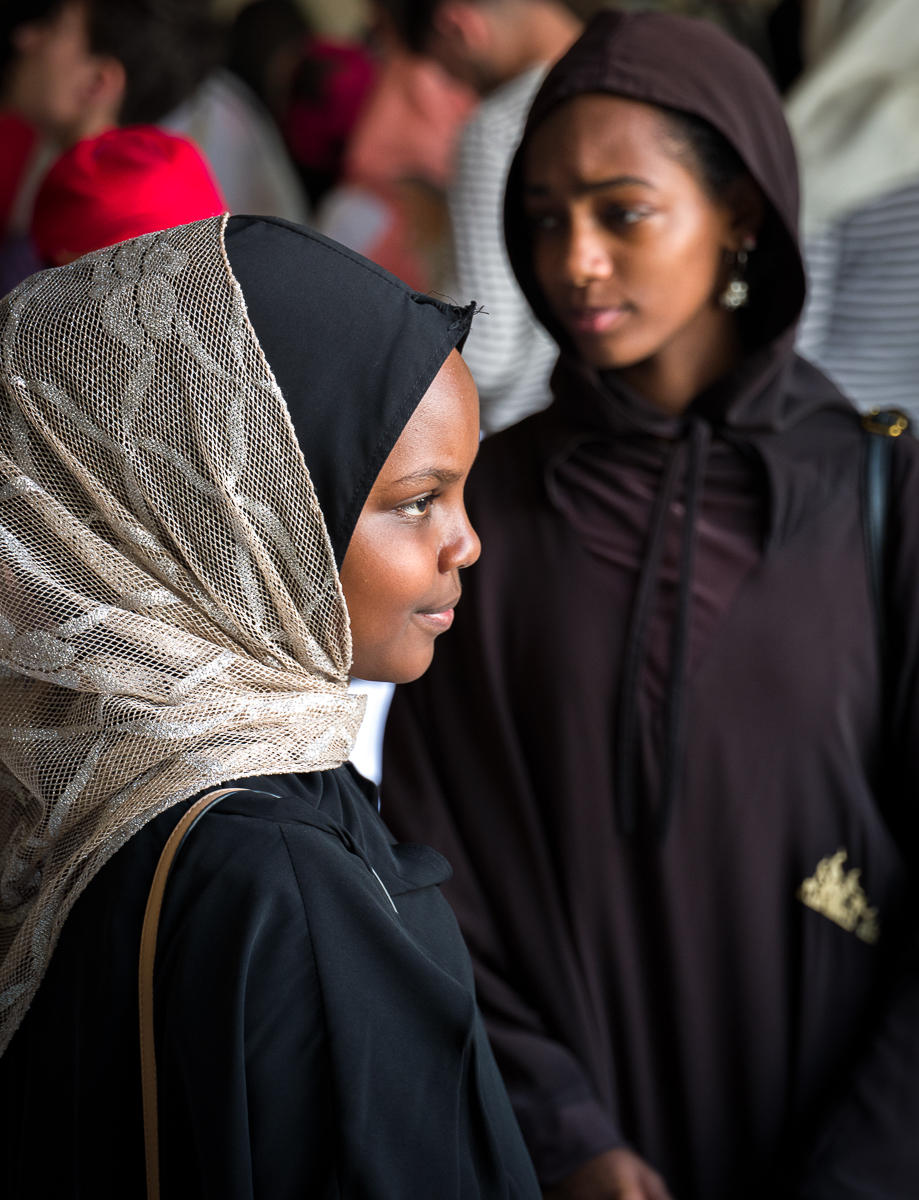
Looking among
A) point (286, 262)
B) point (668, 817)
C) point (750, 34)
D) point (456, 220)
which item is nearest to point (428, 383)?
point (286, 262)

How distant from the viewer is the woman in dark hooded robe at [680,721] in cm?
132

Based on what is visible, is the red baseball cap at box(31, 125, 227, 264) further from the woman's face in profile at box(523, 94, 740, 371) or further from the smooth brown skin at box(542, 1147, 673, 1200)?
the smooth brown skin at box(542, 1147, 673, 1200)

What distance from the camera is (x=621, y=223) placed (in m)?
1.34

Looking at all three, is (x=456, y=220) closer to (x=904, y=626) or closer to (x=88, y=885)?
(x=904, y=626)

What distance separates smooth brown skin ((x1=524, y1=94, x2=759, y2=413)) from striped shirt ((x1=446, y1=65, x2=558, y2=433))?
880 mm

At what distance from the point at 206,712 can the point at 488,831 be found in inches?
25.3

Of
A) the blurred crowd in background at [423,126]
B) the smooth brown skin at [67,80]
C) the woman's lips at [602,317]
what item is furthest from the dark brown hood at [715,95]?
the smooth brown skin at [67,80]

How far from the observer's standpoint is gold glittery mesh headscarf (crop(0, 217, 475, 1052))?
2.65ft

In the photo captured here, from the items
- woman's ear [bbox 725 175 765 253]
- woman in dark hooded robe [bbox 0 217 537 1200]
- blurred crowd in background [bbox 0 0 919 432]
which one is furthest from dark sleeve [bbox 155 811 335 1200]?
blurred crowd in background [bbox 0 0 919 432]

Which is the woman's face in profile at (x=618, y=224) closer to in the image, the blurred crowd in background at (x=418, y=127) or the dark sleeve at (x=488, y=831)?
the dark sleeve at (x=488, y=831)

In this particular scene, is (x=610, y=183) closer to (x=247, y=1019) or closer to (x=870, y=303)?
(x=247, y=1019)

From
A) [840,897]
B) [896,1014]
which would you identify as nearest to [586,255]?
[840,897]

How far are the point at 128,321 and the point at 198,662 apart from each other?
0.24 m

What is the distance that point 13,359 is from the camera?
84 centimetres
